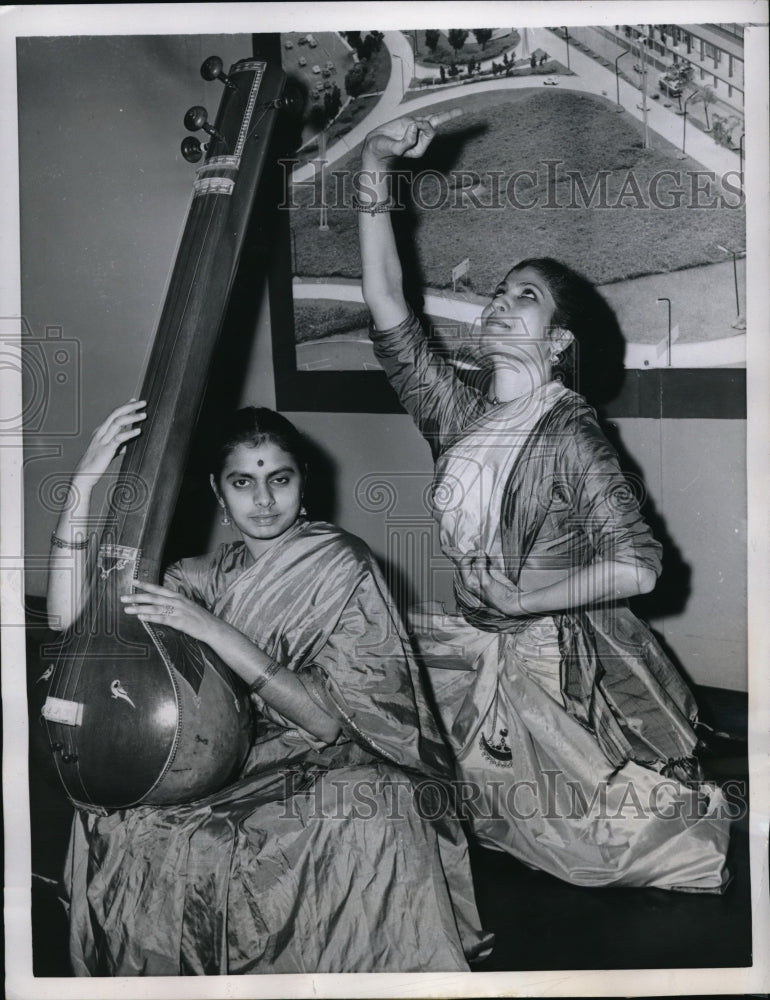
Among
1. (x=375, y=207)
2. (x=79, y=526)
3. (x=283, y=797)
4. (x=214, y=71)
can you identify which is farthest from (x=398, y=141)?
(x=283, y=797)

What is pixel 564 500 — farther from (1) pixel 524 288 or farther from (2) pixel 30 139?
(2) pixel 30 139

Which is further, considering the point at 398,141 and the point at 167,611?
the point at 398,141

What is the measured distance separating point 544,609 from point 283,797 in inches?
27.8

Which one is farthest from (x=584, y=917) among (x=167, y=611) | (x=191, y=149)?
(x=191, y=149)

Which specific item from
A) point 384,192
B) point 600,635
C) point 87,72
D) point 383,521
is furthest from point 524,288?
point 87,72

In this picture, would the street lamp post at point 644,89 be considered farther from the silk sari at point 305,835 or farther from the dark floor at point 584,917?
the dark floor at point 584,917

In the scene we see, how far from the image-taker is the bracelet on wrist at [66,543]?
2.11 m

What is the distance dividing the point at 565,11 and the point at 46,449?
156 centimetres

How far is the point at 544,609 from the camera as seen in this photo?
6.95 ft

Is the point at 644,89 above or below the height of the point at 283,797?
above

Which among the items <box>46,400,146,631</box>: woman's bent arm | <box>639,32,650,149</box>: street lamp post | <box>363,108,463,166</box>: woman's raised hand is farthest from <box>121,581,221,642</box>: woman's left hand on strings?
<box>639,32,650,149</box>: street lamp post

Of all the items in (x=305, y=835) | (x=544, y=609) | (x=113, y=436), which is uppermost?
(x=113, y=436)

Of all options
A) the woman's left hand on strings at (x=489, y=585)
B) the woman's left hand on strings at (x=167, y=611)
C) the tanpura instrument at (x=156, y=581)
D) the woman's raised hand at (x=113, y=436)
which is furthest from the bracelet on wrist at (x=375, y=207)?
the woman's left hand on strings at (x=167, y=611)

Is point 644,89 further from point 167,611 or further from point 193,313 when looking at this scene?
point 167,611
